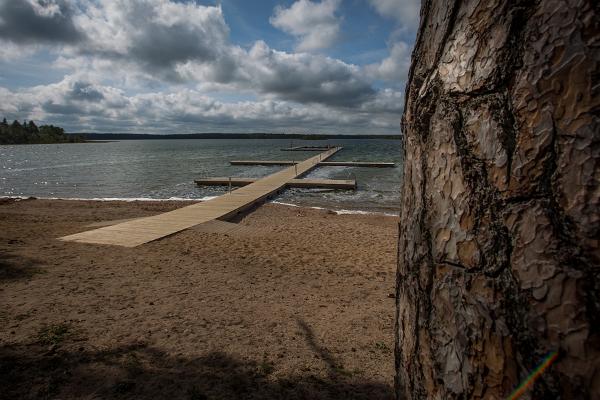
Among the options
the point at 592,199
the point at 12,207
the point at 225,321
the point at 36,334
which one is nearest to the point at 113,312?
the point at 36,334

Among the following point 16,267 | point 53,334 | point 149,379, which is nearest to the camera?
point 149,379

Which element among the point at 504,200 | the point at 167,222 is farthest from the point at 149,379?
the point at 167,222

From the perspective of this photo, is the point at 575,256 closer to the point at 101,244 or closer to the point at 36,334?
the point at 36,334

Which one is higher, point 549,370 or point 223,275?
point 549,370

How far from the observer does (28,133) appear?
111312 mm

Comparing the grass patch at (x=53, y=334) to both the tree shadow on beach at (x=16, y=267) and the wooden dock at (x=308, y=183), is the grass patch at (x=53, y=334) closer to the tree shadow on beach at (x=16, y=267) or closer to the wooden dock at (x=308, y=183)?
the tree shadow on beach at (x=16, y=267)

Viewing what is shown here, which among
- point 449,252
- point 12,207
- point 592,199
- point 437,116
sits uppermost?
point 437,116

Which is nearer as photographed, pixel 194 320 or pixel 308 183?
pixel 194 320

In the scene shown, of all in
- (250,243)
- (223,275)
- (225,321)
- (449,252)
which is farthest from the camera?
(250,243)

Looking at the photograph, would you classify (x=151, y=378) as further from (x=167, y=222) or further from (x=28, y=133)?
(x=28, y=133)

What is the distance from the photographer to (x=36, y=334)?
3.55 m

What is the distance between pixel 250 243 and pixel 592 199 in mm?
8284

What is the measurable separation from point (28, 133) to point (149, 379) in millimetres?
137529

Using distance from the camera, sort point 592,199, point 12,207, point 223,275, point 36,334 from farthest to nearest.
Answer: point 12,207
point 223,275
point 36,334
point 592,199
